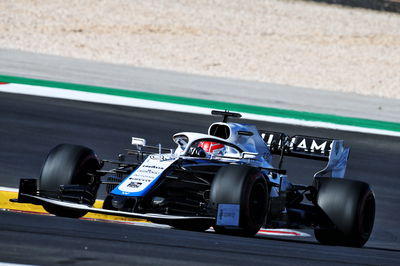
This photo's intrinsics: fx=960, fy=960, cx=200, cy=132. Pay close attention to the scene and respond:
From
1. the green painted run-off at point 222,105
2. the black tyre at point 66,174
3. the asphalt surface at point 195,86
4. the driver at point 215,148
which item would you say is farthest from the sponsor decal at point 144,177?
the asphalt surface at point 195,86

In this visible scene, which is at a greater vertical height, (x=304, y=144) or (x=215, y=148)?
(x=304, y=144)

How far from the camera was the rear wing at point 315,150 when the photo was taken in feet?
35.1

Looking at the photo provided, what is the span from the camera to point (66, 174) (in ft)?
31.0

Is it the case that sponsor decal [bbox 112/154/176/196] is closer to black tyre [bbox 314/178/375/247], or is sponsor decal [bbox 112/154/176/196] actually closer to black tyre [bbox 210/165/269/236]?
black tyre [bbox 210/165/269/236]

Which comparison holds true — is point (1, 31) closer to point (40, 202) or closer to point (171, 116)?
point (171, 116)

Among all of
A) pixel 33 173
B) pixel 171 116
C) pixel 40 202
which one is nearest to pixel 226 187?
pixel 40 202

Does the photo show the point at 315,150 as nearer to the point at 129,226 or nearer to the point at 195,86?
the point at 129,226

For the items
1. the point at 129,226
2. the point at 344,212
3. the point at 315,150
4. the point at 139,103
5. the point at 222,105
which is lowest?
the point at 129,226

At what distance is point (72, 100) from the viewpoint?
17328 millimetres

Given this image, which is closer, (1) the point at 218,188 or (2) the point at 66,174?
(1) the point at 218,188

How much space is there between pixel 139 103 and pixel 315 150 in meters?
7.55

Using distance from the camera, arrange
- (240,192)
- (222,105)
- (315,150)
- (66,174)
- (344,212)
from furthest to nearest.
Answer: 1. (222,105)
2. (315,150)
3. (344,212)
4. (66,174)
5. (240,192)

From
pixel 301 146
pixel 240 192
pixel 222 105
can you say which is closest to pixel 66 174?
pixel 240 192

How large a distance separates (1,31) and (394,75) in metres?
11.5
